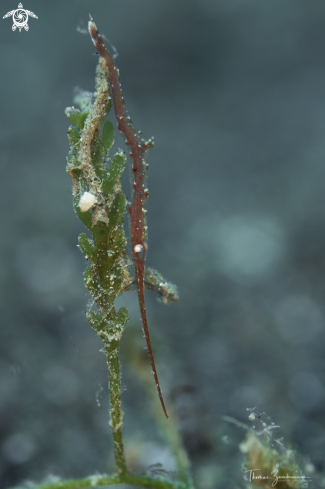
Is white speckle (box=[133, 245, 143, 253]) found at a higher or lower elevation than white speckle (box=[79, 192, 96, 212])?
lower

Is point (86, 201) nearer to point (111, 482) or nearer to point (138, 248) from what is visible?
point (138, 248)

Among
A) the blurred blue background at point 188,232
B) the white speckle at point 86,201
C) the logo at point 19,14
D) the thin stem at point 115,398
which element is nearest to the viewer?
the white speckle at point 86,201

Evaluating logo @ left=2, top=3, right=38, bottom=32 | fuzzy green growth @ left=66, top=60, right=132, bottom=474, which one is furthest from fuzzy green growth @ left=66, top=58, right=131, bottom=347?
logo @ left=2, top=3, right=38, bottom=32

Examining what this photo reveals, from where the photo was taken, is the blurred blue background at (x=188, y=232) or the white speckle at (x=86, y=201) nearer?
the white speckle at (x=86, y=201)

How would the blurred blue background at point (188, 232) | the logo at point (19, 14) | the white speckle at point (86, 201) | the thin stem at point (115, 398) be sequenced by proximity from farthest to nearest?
the logo at point (19, 14)
the blurred blue background at point (188, 232)
the thin stem at point (115, 398)
the white speckle at point (86, 201)

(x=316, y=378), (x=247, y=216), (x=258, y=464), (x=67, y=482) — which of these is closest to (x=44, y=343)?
(x=67, y=482)

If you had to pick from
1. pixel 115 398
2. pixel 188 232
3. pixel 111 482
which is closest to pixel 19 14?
pixel 188 232

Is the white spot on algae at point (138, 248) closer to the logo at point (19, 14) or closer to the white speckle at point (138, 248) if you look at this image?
the white speckle at point (138, 248)

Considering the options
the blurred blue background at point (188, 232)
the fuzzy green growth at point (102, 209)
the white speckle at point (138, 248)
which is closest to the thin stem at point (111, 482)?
the fuzzy green growth at point (102, 209)

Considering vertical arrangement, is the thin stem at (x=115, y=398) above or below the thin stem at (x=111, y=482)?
above

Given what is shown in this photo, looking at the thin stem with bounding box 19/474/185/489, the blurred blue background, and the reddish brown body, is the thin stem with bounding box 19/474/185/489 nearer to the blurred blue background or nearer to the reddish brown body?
the blurred blue background
